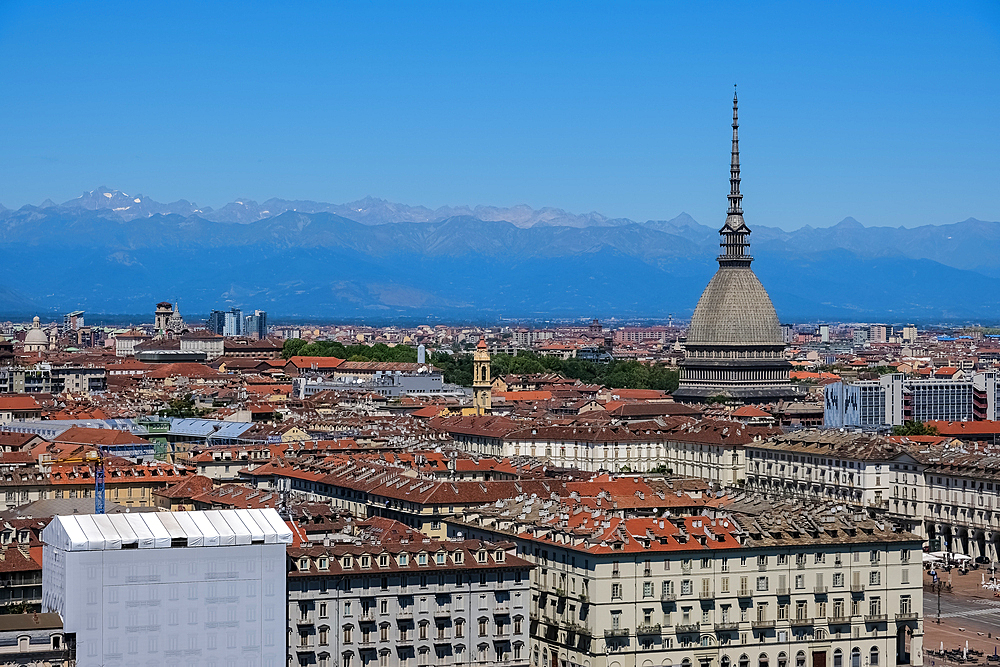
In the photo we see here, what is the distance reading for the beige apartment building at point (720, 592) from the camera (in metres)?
46.8

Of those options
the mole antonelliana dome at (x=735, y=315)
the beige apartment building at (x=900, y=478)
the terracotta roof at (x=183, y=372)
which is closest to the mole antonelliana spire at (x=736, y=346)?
the mole antonelliana dome at (x=735, y=315)

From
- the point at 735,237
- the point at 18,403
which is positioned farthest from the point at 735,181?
the point at 18,403

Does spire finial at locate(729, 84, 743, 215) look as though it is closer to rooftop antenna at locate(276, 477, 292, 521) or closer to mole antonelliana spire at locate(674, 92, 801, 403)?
mole antonelliana spire at locate(674, 92, 801, 403)

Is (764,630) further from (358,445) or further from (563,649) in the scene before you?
(358,445)

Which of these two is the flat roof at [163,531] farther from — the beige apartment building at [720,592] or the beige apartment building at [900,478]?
the beige apartment building at [900,478]

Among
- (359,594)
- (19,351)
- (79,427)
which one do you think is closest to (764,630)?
(359,594)

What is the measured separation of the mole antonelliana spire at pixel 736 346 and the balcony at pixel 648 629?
78.6 m

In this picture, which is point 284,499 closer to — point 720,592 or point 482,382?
point 720,592

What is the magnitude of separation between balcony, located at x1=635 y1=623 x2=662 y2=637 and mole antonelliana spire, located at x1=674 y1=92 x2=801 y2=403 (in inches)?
3095

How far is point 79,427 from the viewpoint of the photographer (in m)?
90.0

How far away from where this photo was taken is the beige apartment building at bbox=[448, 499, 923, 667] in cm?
4681

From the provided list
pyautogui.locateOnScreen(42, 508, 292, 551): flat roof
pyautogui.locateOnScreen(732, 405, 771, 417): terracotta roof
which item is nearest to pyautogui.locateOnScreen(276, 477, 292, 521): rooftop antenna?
pyautogui.locateOnScreen(42, 508, 292, 551): flat roof

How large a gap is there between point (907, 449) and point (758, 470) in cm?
1043

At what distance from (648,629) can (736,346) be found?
83.0 metres
